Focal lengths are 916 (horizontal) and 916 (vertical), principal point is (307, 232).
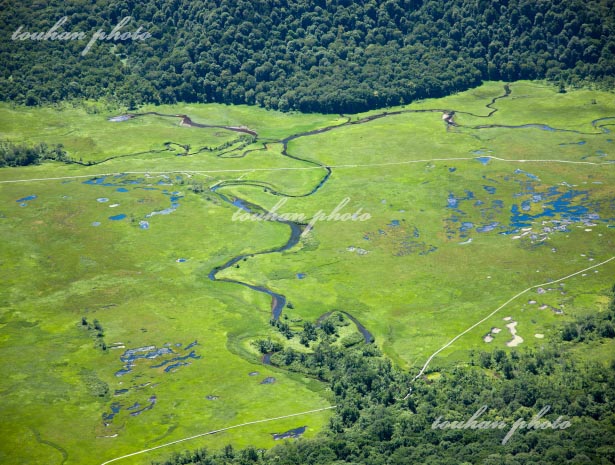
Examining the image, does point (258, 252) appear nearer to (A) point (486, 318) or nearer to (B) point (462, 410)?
(A) point (486, 318)

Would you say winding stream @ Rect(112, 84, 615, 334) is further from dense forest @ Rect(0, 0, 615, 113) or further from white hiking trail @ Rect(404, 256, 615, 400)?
white hiking trail @ Rect(404, 256, 615, 400)

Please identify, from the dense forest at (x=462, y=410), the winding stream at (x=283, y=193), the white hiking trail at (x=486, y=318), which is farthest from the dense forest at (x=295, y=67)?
the dense forest at (x=462, y=410)

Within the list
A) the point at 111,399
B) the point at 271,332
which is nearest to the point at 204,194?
the point at 271,332

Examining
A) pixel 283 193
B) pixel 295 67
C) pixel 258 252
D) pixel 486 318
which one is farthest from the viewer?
pixel 295 67

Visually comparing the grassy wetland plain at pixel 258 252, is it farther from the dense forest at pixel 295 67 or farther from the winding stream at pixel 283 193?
the dense forest at pixel 295 67

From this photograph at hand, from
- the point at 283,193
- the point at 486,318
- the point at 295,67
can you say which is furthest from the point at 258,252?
the point at 295,67

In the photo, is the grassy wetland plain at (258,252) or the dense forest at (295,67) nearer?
the grassy wetland plain at (258,252)

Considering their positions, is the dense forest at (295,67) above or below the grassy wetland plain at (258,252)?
above

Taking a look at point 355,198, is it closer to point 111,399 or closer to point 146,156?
point 146,156
